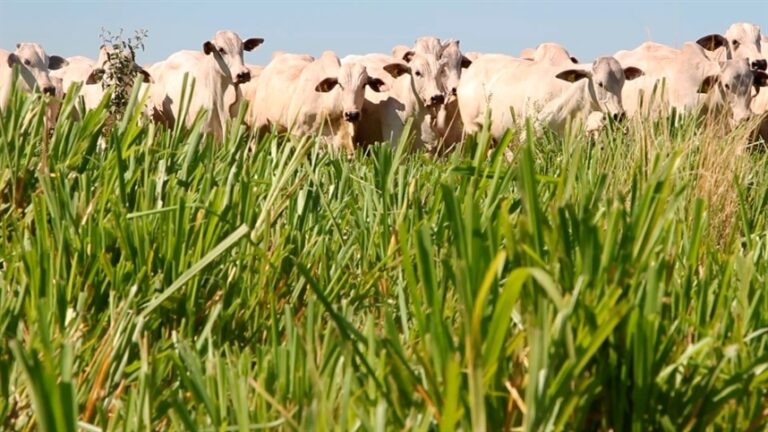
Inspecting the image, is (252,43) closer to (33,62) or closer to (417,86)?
(417,86)

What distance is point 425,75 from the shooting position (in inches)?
593

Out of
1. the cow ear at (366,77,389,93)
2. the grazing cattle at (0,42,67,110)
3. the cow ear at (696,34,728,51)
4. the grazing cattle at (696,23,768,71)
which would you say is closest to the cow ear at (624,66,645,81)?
the grazing cattle at (696,23,768,71)

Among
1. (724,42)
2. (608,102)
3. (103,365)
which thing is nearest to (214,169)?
(103,365)

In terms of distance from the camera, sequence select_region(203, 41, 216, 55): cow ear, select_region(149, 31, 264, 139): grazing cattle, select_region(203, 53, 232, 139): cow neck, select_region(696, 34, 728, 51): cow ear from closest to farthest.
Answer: select_region(203, 53, 232, 139): cow neck → select_region(149, 31, 264, 139): grazing cattle → select_region(203, 41, 216, 55): cow ear → select_region(696, 34, 728, 51): cow ear

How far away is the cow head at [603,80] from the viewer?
1325cm

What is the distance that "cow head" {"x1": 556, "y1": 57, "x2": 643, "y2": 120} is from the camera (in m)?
13.2

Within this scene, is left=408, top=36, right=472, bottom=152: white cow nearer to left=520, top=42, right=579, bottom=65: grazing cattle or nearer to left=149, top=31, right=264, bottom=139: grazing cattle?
left=520, top=42, right=579, bottom=65: grazing cattle

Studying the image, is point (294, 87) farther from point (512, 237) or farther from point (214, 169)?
point (512, 237)

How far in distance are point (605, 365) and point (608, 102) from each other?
11951 mm

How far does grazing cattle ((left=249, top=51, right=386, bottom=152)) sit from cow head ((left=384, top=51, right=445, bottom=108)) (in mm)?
505

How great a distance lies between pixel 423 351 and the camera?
1.89 meters

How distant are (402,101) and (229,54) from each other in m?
2.13

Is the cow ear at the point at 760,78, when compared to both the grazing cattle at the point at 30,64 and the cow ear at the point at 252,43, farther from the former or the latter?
the grazing cattle at the point at 30,64

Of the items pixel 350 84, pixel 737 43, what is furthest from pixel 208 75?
pixel 737 43
